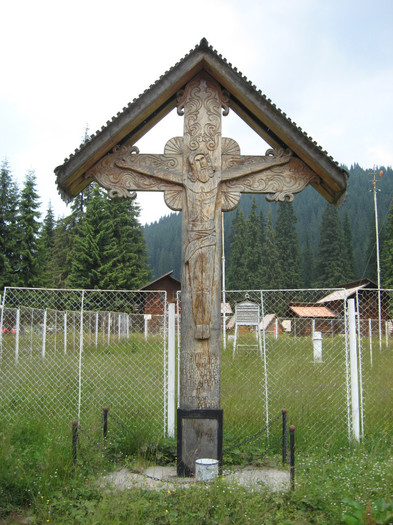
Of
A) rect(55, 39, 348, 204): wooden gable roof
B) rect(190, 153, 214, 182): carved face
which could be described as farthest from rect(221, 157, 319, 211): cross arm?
rect(190, 153, 214, 182): carved face

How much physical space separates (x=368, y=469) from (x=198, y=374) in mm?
2110

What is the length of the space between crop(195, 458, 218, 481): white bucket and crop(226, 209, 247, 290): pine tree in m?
55.3

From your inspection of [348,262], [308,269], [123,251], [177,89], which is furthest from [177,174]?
[308,269]

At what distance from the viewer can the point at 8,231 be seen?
35.3m

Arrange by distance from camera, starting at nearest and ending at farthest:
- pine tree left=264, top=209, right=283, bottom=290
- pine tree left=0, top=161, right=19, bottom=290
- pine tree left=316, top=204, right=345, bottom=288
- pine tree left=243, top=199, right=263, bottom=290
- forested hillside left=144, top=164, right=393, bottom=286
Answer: pine tree left=0, top=161, right=19, bottom=290 → pine tree left=243, top=199, right=263, bottom=290 → pine tree left=264, top=209, right=283, bottom=290 → pine tree left=316, top=204, right=345, bottom=288 → forested hillside left=144, top=164, right=393, bottom=286

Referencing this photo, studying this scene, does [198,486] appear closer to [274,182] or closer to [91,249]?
[274,182]

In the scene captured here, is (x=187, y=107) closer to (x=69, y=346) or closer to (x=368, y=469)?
(x=368, y=469)

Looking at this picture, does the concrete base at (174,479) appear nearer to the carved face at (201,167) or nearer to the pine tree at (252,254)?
the carved face at (201,167)

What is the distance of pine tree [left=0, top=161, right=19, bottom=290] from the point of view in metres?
34.3

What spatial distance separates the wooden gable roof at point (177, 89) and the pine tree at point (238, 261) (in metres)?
54.8

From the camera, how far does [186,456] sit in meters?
4.89

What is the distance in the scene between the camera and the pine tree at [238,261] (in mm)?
61078

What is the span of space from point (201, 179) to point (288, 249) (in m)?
61.8

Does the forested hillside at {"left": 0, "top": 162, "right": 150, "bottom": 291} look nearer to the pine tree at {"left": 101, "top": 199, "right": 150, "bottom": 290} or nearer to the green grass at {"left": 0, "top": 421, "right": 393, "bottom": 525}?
the pine tree at {"left": 101, "top": 199, "right": 150, "bottom": 290}
